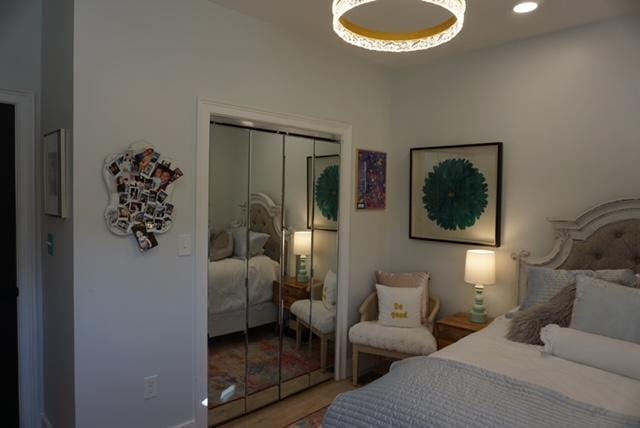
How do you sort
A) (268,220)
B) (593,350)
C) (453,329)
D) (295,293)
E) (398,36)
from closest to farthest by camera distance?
(398,36) → (593,350) → (268,220) → (453,329) → (295,293)

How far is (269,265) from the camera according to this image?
304cm

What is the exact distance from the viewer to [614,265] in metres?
2.62

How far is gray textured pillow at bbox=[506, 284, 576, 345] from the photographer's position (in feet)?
7.63

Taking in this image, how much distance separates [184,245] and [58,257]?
670 millimetres

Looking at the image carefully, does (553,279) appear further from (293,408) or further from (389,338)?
(293,408)

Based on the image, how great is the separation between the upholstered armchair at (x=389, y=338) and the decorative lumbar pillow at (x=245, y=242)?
1.04 metres

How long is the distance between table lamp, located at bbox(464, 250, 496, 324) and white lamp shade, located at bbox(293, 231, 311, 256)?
1.21 m

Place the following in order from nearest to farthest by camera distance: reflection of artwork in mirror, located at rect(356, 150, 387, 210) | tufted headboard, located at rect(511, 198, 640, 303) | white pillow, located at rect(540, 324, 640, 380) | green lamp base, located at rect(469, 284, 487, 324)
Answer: white pillow, located at rect(540, 324, 640, 380) → tufted headboard, located at rect(511, 198, 640, 303) → green lamp base, located at rect(469, 284, 487, 324) → reflection of artwork in mirror, located at rect(356, 150, 387, 210)

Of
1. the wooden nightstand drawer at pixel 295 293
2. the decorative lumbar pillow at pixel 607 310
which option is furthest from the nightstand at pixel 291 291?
the decorative lumbar pillow at pixel 607 310

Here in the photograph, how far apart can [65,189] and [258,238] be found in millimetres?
1192

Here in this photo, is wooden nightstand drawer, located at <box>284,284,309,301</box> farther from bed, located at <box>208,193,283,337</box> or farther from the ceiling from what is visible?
the ceiling

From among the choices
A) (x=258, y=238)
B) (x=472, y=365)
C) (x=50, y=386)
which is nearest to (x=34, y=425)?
(x=50, y=386)

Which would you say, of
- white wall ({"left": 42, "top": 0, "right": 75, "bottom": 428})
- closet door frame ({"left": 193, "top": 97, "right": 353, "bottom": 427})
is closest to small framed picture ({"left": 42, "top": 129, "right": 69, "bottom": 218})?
white wall ({"left": 42, "top": 0, "right": 75, "bottom": 428})

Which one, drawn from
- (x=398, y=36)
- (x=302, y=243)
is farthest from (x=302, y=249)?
(x=398, y=36)
